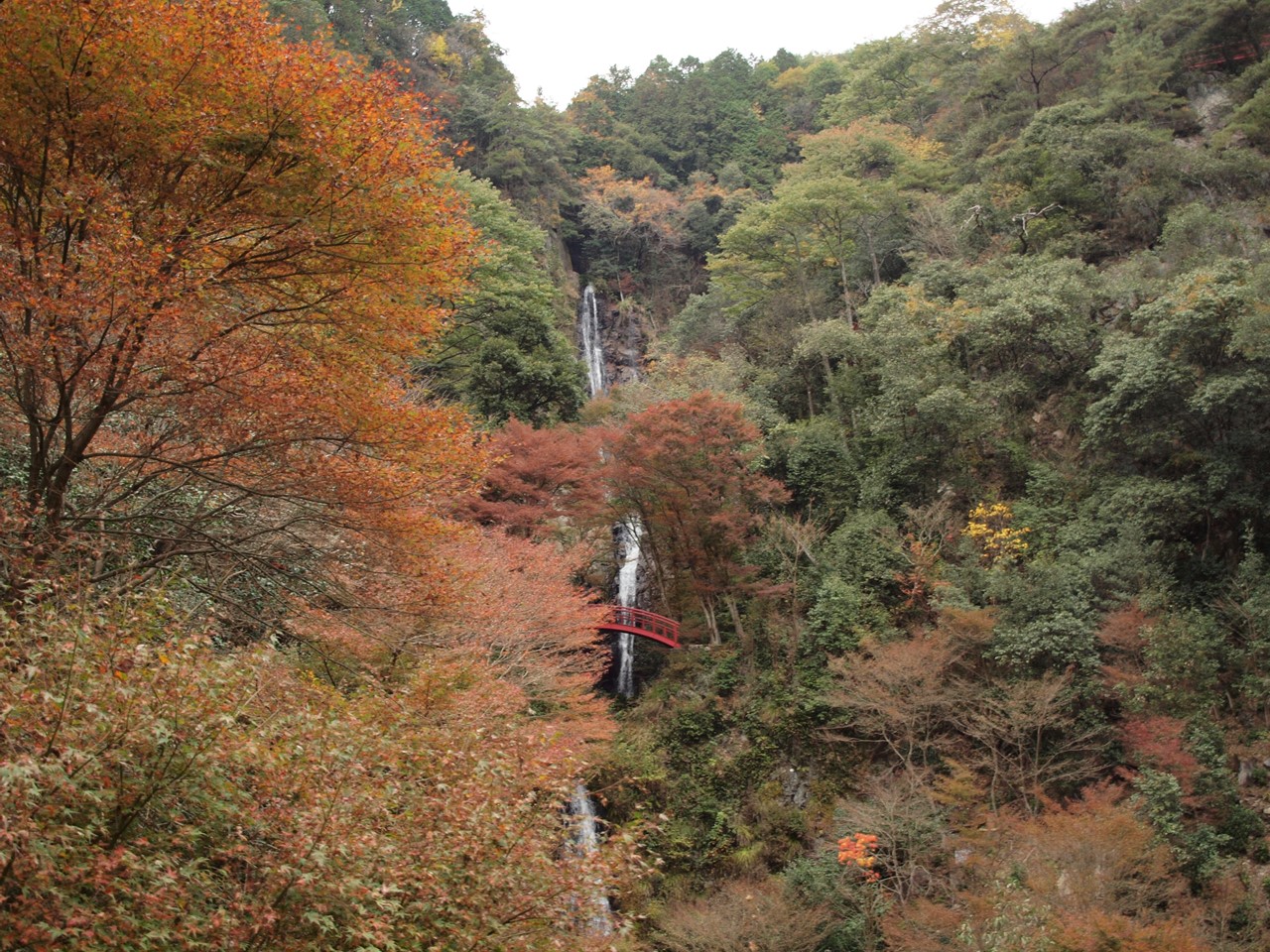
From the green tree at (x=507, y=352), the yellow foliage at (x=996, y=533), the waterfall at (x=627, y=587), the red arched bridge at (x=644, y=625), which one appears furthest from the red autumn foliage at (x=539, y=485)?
the yellow foliage at (x=996, y=533)

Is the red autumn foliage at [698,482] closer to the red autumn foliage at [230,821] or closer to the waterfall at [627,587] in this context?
the waterfall at [627,587]

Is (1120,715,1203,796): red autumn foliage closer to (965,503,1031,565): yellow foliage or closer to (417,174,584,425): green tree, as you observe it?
(965,503,1031,565): yellow foliage

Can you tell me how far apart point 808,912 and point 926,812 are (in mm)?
2430

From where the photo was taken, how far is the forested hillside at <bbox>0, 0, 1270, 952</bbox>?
4820mm

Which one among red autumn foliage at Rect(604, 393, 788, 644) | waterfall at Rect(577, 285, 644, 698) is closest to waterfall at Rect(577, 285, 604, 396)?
waterfall at Rect(577, 285, 644, 698)

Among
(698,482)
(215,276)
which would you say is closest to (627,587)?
(698,482)

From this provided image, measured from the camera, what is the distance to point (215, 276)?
22.0ft

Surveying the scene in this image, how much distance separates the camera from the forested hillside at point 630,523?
15.8 ft

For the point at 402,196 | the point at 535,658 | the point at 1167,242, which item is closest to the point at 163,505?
Result: the point at 402,196

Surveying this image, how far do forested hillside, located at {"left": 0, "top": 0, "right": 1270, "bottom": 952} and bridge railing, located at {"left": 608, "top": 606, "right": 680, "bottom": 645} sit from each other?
51 centimetres

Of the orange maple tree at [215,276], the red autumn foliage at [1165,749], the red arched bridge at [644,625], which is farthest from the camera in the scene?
the red arched bridge at [644,625]

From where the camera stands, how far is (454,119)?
3544cm

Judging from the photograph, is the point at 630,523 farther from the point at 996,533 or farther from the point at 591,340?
the point at 591,340

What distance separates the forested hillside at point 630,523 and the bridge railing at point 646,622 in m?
0.51
